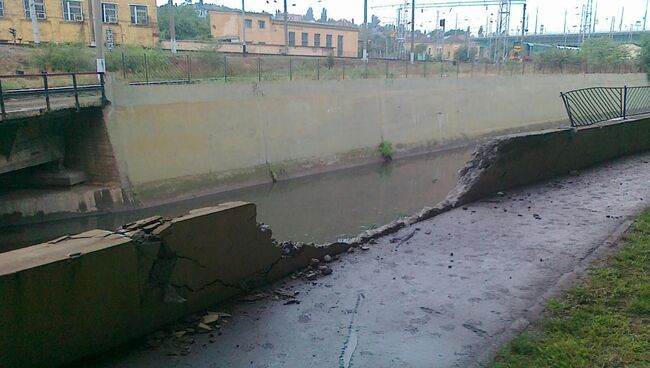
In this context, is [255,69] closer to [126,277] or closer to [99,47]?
[99,47]

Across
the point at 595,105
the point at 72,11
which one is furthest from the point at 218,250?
the point at 72,11

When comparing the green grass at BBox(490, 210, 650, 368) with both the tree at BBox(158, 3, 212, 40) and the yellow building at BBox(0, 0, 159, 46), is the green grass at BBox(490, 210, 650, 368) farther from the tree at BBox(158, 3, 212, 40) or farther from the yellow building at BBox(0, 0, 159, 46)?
the tree at BBox(158, 3, 212, 40)

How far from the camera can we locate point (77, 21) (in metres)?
37.1

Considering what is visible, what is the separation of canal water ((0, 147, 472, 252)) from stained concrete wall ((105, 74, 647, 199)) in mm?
985

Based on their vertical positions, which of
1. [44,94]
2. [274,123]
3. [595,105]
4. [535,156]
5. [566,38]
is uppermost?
[566,38]

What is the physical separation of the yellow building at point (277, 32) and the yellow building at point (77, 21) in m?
14.3

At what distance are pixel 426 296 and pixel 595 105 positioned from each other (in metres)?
9.66

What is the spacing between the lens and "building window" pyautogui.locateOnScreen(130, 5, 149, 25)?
39.3 m

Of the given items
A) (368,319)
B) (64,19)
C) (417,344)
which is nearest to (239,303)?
(368,319)

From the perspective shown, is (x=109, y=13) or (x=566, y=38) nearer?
(x=109, y=13)

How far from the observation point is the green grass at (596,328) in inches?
143

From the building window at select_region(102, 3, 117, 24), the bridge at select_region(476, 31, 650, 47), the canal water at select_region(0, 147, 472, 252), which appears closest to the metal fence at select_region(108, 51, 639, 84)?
the canal water at select_region(0, 147, 472, 252)

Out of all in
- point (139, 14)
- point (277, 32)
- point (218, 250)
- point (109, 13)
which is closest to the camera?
point (218, 250)

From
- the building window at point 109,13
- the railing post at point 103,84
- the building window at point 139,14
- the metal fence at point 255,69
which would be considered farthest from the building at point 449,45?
the railing post at point 103,84
